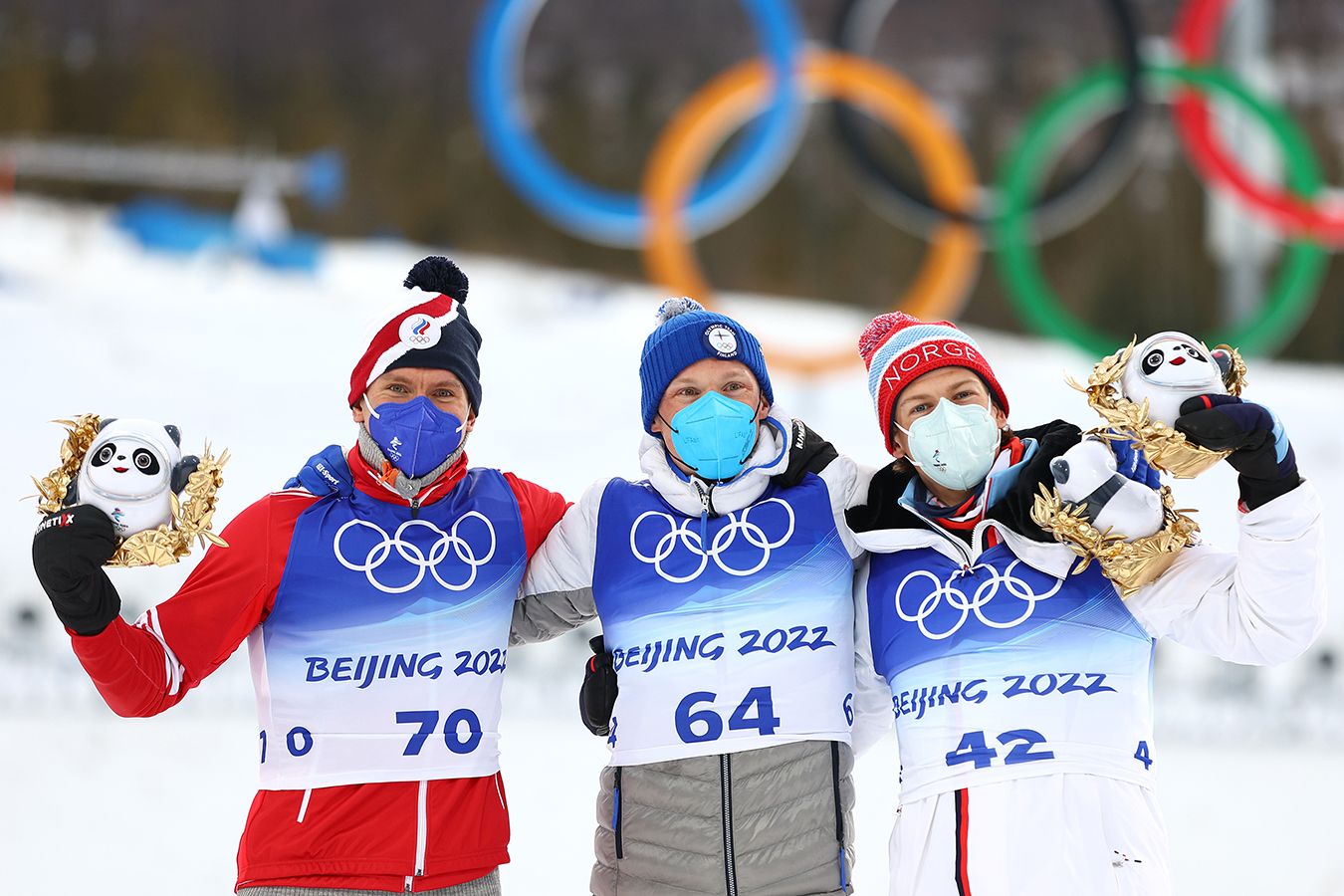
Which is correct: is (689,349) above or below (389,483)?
above

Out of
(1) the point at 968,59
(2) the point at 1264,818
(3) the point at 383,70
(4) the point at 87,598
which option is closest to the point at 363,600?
(4) the point at 87,598

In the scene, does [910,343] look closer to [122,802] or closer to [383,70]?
[122,802]

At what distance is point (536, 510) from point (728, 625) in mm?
529

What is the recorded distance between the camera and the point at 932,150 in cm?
830

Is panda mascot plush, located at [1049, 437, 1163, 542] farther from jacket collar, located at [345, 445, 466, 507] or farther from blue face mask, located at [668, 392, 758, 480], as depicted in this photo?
jacket collar, located at [345, 445, 466, 507]

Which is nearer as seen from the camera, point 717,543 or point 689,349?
point 717,543

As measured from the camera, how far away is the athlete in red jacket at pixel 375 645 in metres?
2.42

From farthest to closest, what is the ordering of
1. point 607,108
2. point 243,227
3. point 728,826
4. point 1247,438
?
point 607,108, point 243,227, point 728,826, point 1247,438

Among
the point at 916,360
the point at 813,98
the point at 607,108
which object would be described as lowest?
the point at 916,360

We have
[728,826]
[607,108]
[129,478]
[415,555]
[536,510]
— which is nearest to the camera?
[129,478]

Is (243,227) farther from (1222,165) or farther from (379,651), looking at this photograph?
(379,651)

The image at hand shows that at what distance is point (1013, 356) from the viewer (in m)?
11.1

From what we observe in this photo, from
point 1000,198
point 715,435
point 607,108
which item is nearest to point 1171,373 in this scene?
point 715,435

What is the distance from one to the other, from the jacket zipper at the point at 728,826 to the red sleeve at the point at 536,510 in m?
0.62
